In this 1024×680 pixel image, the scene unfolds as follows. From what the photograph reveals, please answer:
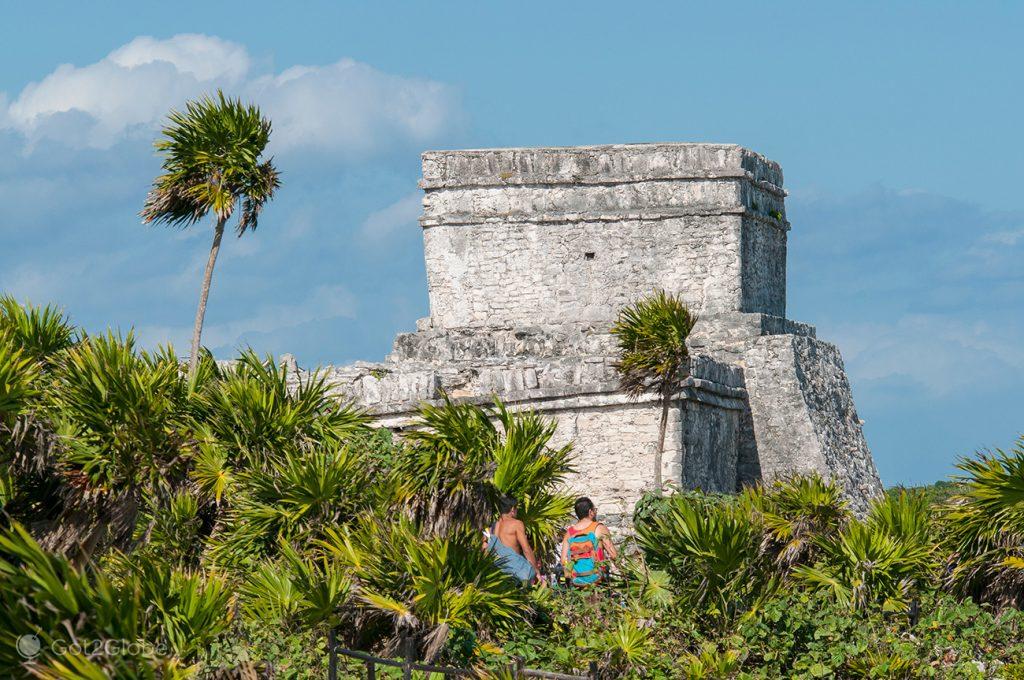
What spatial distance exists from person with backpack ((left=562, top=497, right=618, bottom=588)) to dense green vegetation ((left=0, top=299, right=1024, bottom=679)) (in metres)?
0.13

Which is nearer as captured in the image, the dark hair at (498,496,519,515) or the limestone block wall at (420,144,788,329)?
the dark hair at (498,496,519,515)

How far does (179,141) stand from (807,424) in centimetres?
826

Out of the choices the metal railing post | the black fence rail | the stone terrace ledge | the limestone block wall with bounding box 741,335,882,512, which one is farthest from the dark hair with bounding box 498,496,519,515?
the stone terrace ledge

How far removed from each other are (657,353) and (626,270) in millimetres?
4424

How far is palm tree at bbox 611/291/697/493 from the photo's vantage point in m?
14.0

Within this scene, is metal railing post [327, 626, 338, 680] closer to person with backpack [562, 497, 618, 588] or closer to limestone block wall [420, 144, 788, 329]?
person with backpack [562, 497, 618, 588]

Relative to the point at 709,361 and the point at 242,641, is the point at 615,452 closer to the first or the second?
the point at 709,361

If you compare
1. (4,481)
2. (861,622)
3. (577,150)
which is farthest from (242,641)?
(577,150)

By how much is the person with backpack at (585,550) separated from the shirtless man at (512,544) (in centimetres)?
55

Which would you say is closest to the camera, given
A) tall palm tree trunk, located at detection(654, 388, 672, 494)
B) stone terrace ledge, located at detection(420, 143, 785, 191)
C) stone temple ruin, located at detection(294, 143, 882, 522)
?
tall palm tree trunk, located at detection(654, 388, 672, 494)

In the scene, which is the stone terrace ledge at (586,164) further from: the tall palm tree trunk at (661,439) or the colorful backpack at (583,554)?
the colorful backpack at (583,554)

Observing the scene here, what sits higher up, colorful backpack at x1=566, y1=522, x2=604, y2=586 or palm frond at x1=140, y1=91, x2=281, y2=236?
palm frond at x1=140, y1=91, x2=281, y2=236

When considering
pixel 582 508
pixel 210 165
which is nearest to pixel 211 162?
pixel 210 165

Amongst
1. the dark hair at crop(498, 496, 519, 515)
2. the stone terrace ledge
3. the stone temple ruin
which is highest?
the stone terrace ledge
